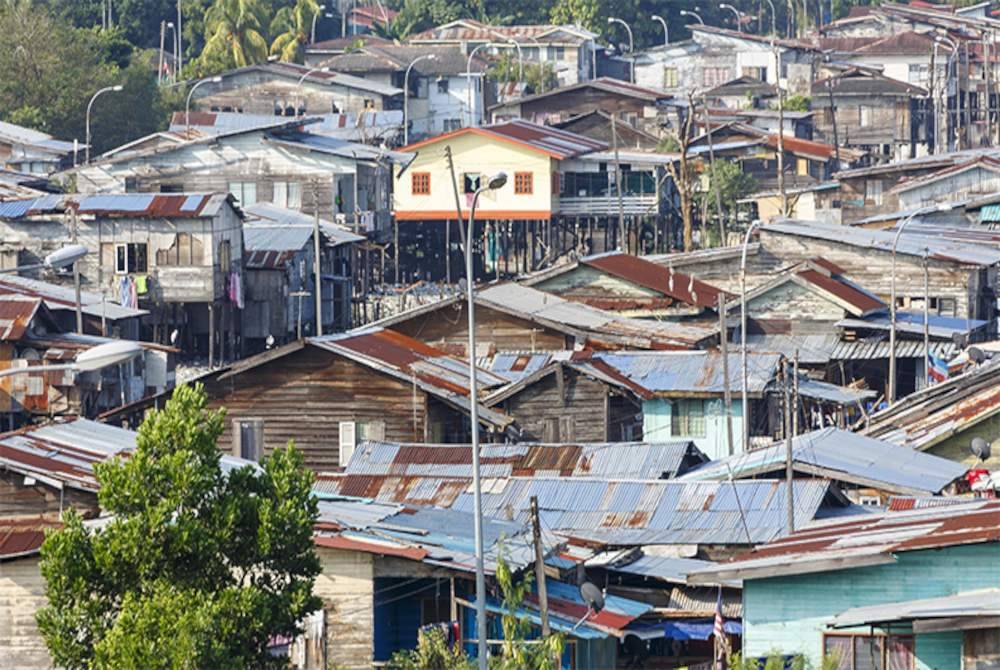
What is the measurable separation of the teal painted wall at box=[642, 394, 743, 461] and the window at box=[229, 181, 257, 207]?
99.6 ft

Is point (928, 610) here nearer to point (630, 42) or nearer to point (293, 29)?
point (293, 29)

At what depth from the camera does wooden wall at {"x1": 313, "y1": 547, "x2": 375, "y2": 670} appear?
75.7 ft

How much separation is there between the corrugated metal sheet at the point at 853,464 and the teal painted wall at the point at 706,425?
638 centimetres

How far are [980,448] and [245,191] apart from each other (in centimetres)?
3997

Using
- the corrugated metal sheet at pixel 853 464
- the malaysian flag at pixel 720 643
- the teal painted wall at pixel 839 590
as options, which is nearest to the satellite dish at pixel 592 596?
the malaysian flag at pixel 720 643

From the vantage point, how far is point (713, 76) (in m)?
107

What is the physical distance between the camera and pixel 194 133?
69.4 meters

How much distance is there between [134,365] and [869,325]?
1538cm

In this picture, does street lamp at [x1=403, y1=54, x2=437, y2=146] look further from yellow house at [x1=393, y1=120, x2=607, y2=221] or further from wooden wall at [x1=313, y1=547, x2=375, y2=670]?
wooden wall at [x1=313, y1=547, x2=375, y2=670]

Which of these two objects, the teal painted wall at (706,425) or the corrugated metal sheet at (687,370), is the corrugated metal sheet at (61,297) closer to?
the corrugated metal sheet at (687,370)

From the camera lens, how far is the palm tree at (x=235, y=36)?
94125 mm

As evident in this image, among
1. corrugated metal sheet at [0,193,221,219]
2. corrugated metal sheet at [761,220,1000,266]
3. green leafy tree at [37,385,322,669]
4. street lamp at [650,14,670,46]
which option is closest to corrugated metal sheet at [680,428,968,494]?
green leafy tree at [37,385,322,669]

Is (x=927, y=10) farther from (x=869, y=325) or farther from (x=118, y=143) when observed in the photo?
(x=869, y=325)

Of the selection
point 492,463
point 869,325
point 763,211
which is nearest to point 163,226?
point 869,325
